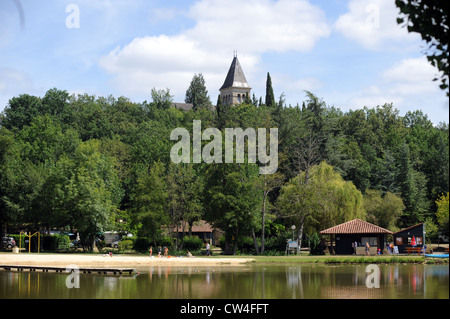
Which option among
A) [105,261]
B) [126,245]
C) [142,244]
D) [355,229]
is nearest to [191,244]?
[142,244]

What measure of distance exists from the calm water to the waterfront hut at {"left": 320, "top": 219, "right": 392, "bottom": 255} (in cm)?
1383

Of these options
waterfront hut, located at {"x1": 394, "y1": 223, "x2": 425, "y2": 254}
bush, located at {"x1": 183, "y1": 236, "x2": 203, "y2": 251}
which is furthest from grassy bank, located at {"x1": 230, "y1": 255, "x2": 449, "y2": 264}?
bush, located at {"x1": 183, "y1": 236, "x2": 203, "y2": 251}

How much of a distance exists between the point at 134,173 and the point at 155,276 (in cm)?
4909

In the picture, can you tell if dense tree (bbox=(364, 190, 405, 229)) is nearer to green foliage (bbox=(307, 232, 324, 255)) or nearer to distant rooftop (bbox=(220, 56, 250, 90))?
green foliage (bbox=(307, 232, 324, 255))

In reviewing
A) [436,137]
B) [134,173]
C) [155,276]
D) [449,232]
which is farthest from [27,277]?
[436,137]

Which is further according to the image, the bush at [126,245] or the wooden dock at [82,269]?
the bush at [126,245]

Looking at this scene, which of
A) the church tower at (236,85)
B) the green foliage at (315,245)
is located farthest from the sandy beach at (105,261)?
the church tower at (236,85)

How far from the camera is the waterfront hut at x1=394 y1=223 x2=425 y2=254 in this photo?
184 ft

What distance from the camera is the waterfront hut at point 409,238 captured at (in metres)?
56.0

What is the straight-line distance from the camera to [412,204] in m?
75.9

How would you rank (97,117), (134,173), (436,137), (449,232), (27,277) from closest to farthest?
(449,232) → (27,277) → (134,173) → (436,137) → (97,117)

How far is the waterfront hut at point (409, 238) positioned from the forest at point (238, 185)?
3.62 metres

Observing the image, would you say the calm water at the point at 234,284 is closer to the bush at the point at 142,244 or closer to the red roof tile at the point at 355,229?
the red roof tile at the point at 355,229
